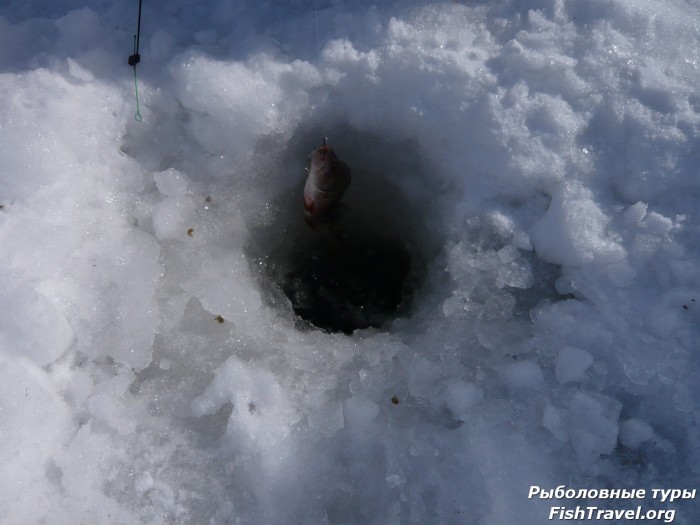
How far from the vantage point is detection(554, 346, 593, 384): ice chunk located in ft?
6.89

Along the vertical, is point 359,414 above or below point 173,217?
below

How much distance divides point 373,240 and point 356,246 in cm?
11

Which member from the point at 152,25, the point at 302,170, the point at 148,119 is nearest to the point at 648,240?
the point at 302,170

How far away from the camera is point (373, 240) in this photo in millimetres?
2887

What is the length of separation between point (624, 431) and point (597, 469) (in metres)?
0.19

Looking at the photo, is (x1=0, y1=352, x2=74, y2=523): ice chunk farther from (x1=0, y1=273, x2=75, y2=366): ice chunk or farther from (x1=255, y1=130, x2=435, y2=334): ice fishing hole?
(x1=255, y1=130, x2=435, y2=334): ice fishing hole

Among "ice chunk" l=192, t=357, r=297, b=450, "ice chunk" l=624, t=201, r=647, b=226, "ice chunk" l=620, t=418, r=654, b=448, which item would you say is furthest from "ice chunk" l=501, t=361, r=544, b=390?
"ice chunk" l=192, t=357, r=297, b=450

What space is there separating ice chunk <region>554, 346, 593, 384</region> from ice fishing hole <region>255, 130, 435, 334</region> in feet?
2.46

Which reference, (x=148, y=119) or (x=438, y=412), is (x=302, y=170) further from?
(x=438, y=412)

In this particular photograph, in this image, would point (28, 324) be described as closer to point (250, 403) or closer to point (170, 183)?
point (170, 183)

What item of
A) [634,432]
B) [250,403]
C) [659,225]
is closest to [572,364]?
[634,432]

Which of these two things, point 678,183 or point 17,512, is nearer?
point 17,512

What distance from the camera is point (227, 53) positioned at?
267 centimetres

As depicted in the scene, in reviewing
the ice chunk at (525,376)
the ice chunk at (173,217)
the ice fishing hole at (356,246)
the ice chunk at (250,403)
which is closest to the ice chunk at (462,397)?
the ice chunk at (525,376)
